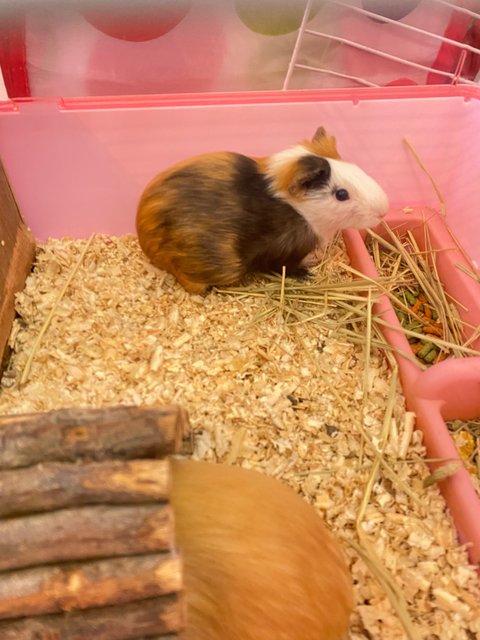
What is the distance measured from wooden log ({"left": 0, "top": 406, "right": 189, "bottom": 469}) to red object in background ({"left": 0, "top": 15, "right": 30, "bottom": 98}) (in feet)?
4.79

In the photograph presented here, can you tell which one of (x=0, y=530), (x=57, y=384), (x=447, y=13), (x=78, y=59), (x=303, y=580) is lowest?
(x=57, y=384)

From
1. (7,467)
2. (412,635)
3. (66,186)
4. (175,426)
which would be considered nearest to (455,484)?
(412,635)

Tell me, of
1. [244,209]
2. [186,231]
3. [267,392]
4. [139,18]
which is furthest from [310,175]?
[139,18]

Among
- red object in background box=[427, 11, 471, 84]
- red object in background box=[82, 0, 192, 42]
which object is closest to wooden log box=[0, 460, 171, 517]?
red object in background box=[82, 0, 192, 42]

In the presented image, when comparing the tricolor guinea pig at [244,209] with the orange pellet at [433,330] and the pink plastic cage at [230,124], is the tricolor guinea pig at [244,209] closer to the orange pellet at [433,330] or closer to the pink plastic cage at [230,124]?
the pink plastic cage at [230,124]

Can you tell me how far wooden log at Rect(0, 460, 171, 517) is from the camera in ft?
2.42

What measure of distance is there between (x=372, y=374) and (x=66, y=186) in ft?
3.60

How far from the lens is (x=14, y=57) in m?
1.86

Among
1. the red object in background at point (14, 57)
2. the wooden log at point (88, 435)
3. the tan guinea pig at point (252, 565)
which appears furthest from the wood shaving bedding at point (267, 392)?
the red object in background at point (14, 57)

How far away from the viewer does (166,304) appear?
5.31 feet

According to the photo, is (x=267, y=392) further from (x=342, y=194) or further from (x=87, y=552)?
(x=87, y=552)

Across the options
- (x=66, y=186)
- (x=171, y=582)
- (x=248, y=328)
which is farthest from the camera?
(x=66, y=186)

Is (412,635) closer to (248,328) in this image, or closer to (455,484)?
(455,484)

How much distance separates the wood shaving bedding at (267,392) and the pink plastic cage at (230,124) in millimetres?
158
